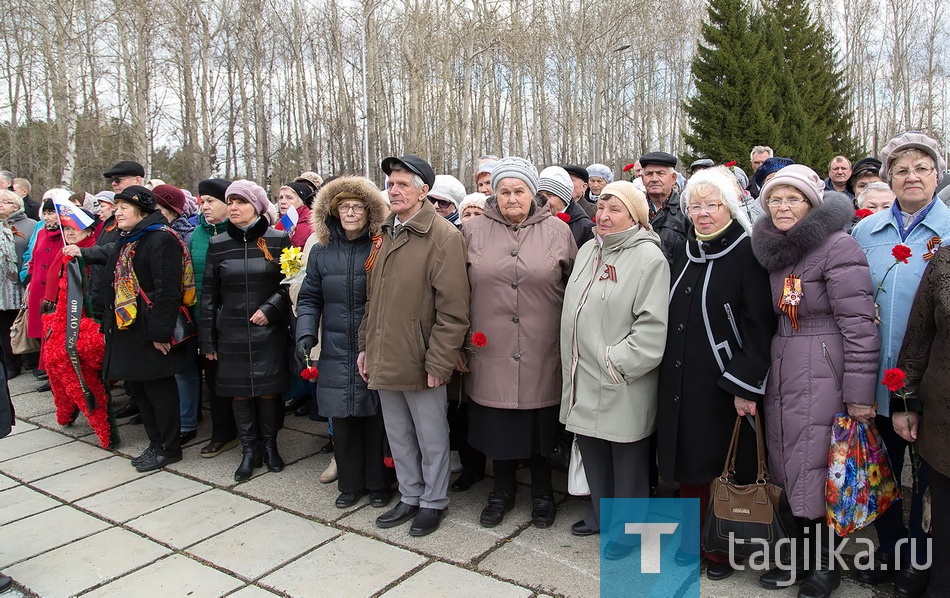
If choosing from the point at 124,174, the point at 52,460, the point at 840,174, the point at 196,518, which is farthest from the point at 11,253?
the point at 840,174

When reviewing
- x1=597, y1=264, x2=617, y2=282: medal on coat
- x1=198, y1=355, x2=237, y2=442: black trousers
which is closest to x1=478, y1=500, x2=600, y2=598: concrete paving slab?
x1=597, y1=264, x2=617, y2=282: medal on coat

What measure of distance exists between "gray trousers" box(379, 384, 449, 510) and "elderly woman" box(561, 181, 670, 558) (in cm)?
75

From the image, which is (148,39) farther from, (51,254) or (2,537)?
(2,537)

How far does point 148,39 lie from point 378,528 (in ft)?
68.0

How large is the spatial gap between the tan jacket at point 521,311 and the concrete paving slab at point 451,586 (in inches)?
33.7

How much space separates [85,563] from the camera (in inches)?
132

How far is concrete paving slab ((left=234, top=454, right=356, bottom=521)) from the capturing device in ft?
12.9

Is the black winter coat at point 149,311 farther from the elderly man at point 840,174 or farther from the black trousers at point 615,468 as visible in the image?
the elderly man at point 840,174

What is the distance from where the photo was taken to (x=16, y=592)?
312 centimetres

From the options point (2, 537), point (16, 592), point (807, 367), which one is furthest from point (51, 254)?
point (807, 367)

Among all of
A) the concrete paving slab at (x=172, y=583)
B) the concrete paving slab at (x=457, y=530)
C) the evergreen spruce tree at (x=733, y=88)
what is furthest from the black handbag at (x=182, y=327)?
the evergreen spruce tree at (x=733, y=88)

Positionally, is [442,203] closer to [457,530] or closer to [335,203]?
[335,203]

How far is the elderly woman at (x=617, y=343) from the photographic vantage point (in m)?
3.06

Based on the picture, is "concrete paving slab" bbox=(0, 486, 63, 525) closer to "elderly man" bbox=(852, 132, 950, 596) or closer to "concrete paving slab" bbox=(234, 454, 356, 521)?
"concrete paving slab" bbox=(234, 454, 356, 521)
